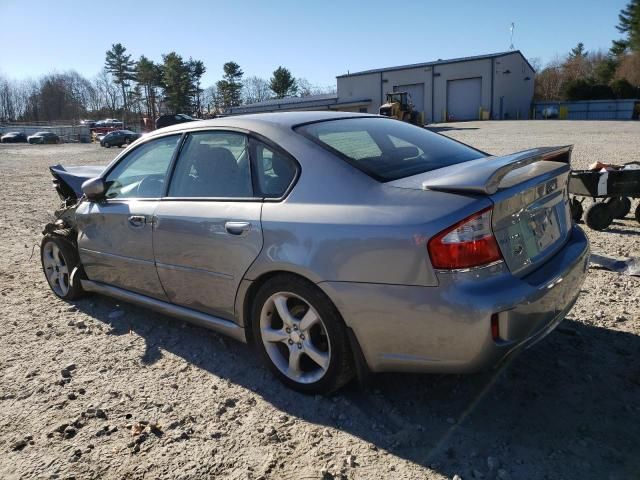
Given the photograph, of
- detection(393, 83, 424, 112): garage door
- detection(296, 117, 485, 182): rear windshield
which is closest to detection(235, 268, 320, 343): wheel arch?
detection(296, 117, 485, 182): rear windshield

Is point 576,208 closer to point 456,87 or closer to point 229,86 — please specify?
point 456,87

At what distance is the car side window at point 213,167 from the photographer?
10.3 ft

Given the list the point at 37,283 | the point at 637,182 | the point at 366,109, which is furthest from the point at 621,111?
the point at 37,283

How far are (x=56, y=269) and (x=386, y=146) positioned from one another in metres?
3.44

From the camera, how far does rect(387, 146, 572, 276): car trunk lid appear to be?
2377 millimetres

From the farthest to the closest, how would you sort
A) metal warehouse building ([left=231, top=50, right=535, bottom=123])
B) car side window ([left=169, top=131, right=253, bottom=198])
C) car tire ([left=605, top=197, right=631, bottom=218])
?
metal warehouse building ([left=231, top=50, right=535, bottom=123]), car tire ([left=605, top=197, right=631, bottom=218]), car side window ([left=169, top=131, right=253, bottom=198])

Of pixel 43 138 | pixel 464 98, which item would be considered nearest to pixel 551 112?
pixel 464 98

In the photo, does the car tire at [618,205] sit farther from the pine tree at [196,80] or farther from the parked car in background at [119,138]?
the pine tree at [196,80]

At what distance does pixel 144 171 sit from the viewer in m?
3.95

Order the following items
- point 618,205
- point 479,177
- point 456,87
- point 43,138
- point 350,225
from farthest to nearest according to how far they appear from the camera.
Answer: point 43,138 < point 456,87 < point 618,205 < point 350,225 < point 479,177

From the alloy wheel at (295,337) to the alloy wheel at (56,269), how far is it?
2563 mm

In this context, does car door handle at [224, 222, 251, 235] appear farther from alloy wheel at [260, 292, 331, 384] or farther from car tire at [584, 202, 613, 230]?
car tire at [584, 202, 613, 230]

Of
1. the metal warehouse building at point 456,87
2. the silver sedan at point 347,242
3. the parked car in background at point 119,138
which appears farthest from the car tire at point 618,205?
the metal warehouse building at point 456,87

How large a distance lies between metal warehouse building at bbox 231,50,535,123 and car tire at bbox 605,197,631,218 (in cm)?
4303
